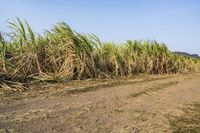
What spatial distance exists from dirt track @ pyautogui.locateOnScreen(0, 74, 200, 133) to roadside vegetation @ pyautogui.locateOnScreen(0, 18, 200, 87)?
1.15 metres

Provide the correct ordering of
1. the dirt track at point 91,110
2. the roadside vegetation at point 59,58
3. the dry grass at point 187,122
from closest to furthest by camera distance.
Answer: the dirt track at point 91,110 < the dry grass at point 187,122 < the roadside vegetation at point 59,58

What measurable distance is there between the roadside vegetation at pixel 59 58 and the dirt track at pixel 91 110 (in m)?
1.15

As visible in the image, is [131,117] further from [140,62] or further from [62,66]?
[140,62]

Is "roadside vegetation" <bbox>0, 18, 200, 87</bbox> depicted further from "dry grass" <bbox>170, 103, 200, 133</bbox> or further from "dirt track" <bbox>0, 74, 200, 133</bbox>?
"dry grass" <bbox>170, 103, 200, 133</bbox>

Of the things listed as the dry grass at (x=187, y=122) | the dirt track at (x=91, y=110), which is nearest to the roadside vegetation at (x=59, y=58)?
the dirt track at (x=91, y=110)

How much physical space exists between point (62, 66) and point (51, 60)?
0.26m

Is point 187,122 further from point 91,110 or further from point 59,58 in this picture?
point 59,58

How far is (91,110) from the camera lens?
4254 mm

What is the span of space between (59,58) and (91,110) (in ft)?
12.2

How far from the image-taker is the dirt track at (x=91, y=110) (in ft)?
11.5

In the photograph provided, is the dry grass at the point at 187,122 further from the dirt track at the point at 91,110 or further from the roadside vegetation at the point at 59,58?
the roadside vegetation at the point at 59,58

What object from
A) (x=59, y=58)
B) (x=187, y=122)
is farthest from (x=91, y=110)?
(x=59, y=58)

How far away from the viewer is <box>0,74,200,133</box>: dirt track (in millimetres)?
3496

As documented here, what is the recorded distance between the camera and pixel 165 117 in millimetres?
4184
